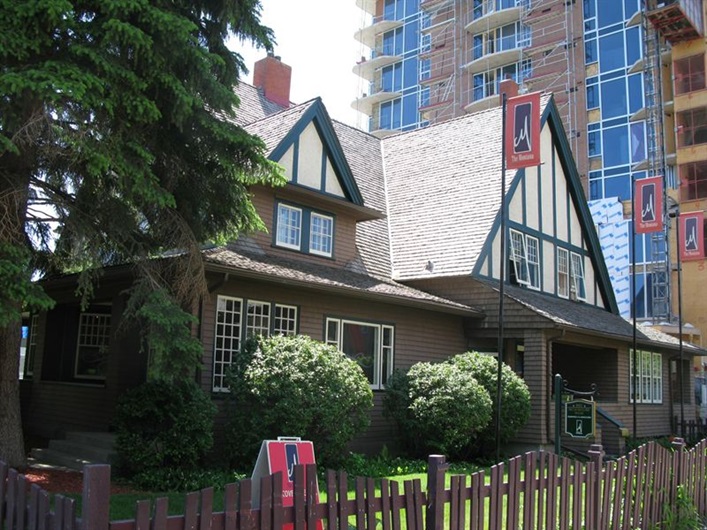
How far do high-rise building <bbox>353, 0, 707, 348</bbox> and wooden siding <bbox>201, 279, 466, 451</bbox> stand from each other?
2398 centimetres

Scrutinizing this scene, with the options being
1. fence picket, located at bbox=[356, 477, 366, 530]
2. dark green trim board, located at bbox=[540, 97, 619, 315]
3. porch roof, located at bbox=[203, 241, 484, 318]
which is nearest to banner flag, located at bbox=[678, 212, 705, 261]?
dark green trim board, located at bbox=[540, 97, 619, 315]

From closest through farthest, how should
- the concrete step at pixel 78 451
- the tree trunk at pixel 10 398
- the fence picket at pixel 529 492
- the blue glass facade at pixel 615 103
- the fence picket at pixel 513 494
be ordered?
the fence picket at pixel 513 494, the fence picket at pixel 529 492, the tree trunk at pixel 10 398, the concrete step at pixel 78 451, the blue glass facade at pixel 615 103

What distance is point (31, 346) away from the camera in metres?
18.1

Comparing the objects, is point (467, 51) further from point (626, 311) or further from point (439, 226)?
point (439, 226)

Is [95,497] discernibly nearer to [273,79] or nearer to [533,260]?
[533,260]

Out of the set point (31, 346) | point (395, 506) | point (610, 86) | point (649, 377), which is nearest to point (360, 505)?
point (395, 506)

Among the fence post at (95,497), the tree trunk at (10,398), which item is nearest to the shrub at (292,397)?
the tree trunk at (10,398)

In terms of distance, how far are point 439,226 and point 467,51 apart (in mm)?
42805

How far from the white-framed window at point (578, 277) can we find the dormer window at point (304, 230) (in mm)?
9990

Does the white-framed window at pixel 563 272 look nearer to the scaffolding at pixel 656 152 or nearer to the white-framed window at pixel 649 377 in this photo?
the white-framed window at pixel 649 377

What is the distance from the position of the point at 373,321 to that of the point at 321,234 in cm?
256

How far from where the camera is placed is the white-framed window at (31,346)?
17641mm

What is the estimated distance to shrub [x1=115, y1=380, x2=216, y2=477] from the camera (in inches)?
443

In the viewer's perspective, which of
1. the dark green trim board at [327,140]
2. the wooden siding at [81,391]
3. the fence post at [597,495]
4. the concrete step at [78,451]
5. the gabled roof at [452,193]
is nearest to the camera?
the fence post at [597,495]
